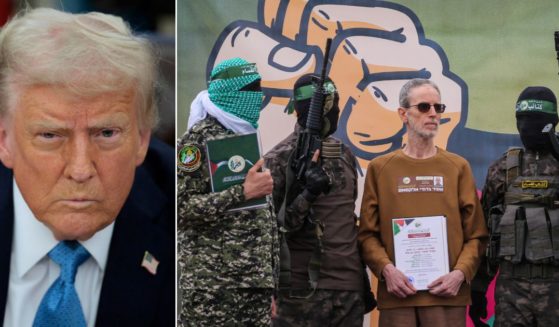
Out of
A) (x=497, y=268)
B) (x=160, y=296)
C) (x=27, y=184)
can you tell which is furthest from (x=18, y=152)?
(x=497, y=268)

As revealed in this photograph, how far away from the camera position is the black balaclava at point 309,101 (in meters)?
4.11

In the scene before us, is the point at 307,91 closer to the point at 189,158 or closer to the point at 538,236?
the point at 189,158

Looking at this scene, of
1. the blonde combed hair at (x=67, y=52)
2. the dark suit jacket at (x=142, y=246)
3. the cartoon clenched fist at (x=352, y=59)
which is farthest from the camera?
the cartoon clenched fist at (x=352, y=59)

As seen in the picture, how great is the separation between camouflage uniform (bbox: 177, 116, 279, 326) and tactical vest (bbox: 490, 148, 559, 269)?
1.09 meters

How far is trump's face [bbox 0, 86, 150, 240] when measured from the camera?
2.20 m

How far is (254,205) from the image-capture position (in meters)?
3.73

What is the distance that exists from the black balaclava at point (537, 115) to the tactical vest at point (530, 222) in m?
0.13

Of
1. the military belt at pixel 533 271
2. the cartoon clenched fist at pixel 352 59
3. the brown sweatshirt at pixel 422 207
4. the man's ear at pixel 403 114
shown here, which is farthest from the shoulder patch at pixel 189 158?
the military belt at pixel 533 271

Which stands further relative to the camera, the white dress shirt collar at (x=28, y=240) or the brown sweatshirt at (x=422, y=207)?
the brown sweatshirt at (x=422, y=207)

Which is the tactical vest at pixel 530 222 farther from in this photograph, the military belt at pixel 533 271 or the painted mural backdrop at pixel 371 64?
the painted mural backdrop at pixel 371 64

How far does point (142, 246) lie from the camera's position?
7.59 feet

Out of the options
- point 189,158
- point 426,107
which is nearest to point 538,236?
point 426,107

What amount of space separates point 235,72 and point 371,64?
721mm

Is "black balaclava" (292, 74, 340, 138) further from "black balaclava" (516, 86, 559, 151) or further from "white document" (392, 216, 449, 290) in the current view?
"black balaclava" (516, 86, 559, 151)
